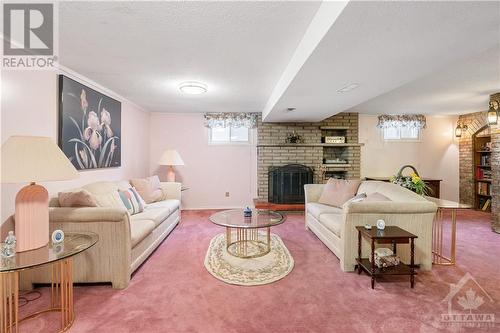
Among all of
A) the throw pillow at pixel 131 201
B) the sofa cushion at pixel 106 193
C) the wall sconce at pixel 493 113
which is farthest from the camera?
the wall sconce at pixel 493 113

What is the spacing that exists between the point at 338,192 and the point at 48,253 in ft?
11.1

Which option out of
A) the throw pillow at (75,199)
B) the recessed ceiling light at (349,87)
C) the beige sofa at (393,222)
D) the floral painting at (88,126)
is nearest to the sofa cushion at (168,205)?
the floral painting at (88,126)

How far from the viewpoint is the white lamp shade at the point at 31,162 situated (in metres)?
1.54

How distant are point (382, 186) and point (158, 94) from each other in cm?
351

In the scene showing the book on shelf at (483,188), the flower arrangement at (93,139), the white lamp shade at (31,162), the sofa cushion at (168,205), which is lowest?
the sofa cushion at (168,205)

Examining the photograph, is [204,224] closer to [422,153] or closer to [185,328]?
[185,328]

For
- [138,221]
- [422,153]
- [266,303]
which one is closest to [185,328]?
[266,303]

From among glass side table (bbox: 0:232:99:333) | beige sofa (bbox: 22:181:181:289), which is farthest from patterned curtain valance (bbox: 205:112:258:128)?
glass side table (bbox: 0:232:99:333)

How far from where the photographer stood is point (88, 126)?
3229mm

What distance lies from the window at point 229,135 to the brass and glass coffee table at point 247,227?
7.99ft

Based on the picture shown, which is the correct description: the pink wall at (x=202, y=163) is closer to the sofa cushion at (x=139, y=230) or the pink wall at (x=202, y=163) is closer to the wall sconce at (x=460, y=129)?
the sofa cushion at (x=139, y=230)

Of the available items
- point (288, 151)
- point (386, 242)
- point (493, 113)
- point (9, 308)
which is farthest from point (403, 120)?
point (9, 308)

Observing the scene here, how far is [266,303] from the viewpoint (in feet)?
6.54

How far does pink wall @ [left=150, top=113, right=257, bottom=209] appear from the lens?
5508 millimetres
